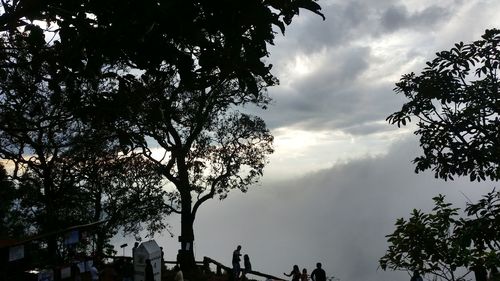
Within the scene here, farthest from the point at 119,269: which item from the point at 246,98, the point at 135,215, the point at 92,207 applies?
the point at 246,98

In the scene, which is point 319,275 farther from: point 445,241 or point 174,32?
point 174,32

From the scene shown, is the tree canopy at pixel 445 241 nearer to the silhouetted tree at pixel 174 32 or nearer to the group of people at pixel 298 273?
the silhouetted tree at pixel 174 32

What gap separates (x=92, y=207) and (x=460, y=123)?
2263cm

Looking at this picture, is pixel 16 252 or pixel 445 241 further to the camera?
pixel 16 252

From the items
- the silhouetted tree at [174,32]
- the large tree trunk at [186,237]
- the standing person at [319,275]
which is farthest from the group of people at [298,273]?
the silhouetted tree at [174,32]

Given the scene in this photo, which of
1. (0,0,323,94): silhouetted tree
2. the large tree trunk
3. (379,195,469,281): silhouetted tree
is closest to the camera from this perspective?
(0,0,323,94): silhouetted tree

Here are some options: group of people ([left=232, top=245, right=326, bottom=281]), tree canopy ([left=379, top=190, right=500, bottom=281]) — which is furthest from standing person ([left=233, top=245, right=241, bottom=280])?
tree canopy ([left=379, top=190, right=500, bottom=281])

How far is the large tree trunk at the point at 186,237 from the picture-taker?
2211cm

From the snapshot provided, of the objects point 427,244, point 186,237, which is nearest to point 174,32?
point 427,244

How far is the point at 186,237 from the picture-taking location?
2295 cm

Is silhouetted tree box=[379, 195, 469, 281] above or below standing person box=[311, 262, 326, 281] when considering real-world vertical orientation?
above

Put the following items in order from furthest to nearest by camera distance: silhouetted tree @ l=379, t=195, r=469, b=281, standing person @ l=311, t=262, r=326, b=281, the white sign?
standing person @ l=311, t=262, r=326, b=281
the white sign
silhouetted tree @ l=379, t=195, r=469, b=281

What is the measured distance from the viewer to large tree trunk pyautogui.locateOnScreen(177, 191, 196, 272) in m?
22.1

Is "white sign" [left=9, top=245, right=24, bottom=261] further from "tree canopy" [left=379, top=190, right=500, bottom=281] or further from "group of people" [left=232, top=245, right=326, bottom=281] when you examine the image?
"tree canopy" [left=379, top=190, right=500, bottom=281]
